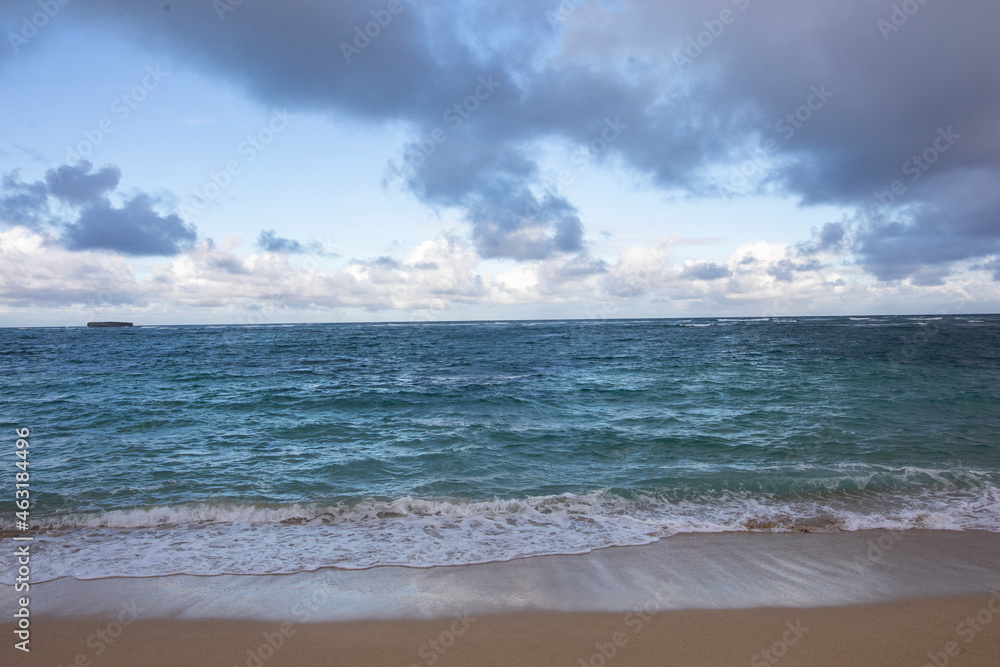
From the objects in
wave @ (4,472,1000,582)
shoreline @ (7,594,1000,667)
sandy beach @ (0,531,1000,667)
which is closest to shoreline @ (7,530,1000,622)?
sandy beach @ (0,531,1000,667)

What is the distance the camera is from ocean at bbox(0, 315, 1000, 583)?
293 inches

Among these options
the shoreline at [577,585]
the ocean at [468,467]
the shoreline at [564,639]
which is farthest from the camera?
the ocean at [468,467]

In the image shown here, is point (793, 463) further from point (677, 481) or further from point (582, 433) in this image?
point (582, 433)

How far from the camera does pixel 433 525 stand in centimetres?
807

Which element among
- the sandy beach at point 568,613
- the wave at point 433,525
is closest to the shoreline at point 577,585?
the sandy beach at point 568,613

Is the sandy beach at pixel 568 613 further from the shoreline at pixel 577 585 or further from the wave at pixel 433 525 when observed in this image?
the wave at pixel 433 525

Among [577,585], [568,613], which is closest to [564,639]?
[568,613]

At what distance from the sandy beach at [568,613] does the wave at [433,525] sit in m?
0.45

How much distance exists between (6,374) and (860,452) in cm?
3986

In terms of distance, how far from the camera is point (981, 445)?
1227cm

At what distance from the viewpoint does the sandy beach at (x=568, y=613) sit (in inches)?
180

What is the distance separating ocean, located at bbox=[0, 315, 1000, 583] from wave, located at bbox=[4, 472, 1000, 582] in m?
0.04

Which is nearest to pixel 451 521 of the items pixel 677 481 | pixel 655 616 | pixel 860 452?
pixel 655 616

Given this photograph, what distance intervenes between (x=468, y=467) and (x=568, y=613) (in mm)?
6111
